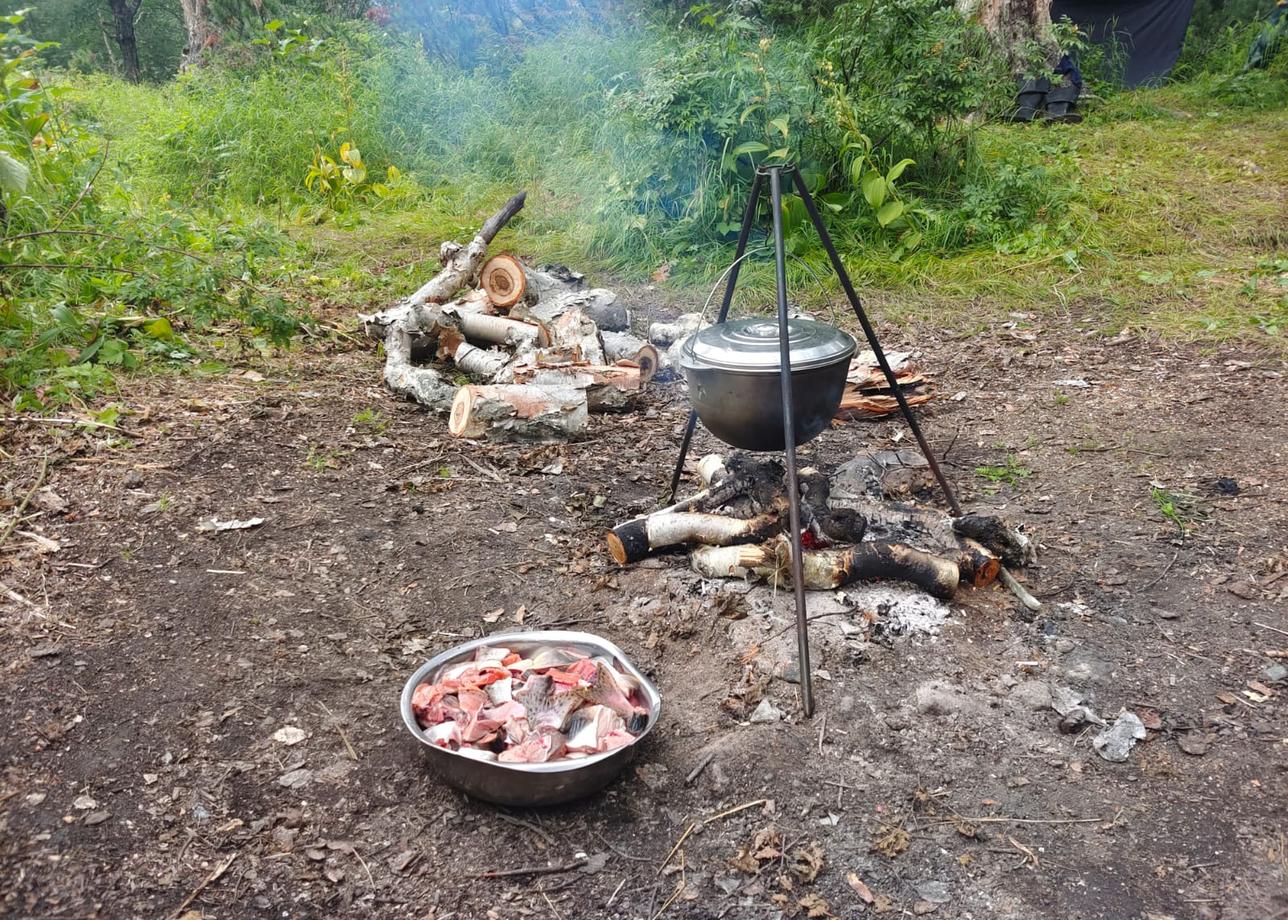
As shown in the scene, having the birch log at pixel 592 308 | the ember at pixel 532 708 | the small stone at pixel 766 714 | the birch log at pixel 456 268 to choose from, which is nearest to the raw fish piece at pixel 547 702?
the ember at pixel 532 708

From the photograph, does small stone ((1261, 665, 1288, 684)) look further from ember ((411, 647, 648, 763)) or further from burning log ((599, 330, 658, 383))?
burning log ((599, 330, 658, 383))

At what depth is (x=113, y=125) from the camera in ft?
35.4

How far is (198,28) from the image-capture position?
468 inches

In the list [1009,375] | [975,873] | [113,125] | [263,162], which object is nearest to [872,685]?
[975,873]

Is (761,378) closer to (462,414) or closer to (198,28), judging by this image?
(462,414)

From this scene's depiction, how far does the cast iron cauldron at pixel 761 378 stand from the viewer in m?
2.99

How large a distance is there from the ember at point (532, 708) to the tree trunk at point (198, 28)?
1202 centimetres

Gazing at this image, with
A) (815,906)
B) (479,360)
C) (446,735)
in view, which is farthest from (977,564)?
(479,360)

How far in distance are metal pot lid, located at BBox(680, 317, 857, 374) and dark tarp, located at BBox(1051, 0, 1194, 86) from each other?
11781mm

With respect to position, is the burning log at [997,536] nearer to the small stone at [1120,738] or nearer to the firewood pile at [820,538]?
the firewood pile at [820,538]

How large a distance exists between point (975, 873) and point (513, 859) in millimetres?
1142

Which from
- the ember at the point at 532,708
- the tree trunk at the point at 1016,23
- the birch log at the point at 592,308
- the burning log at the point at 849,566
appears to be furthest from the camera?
the tree trunk at the point at 1016,23

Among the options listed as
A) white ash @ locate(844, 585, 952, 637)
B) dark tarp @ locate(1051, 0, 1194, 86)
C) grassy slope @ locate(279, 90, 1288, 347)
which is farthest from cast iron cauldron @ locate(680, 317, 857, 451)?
dark tarp @ locate(1051, 0, 1194, 86)

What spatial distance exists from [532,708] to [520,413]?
2.25 metres
